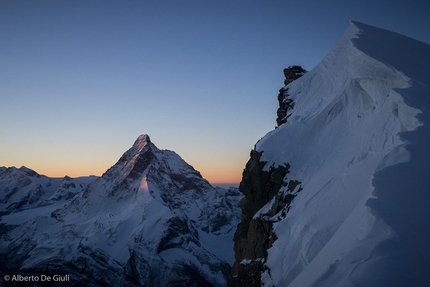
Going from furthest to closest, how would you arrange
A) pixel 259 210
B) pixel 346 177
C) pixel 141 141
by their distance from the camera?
pixel 141 141 < pixel 259 210 < pixel 346 177

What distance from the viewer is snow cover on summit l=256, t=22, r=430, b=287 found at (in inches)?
256

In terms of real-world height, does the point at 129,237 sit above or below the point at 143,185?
below

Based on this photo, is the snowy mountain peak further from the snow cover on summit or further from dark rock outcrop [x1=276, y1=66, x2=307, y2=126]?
the snow cover on summit

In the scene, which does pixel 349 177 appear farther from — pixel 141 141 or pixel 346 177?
pixel 141 141

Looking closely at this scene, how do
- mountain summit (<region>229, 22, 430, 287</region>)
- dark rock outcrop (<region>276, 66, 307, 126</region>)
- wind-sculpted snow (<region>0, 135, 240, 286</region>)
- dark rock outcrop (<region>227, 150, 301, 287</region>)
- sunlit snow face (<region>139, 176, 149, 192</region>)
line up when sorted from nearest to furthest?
mountain summit (<region>229, 22, 430, 287</region>)
dark rock outcrop (<region>227, 150, 301, 287</region>)
dark rock outcrop (<region>276, 66, 307, 126</region>)
wind-sculpted snow (<region>0, 135, 240, 286</region>)
sunlit snow face (<region>139, 176, 149, 192</region>)

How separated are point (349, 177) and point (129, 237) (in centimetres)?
9056

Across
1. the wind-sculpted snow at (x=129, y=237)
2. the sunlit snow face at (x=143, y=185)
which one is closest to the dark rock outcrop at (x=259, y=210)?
the wind-sculpted snow at (x=129, y=237)

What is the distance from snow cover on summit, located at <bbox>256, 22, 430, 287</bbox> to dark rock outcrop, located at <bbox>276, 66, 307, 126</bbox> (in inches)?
57.0

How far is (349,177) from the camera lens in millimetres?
13367

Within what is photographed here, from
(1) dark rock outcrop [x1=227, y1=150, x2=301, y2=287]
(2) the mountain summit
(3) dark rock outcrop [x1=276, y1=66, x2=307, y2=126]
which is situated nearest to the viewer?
(2) the mountain summit

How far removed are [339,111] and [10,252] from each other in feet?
423

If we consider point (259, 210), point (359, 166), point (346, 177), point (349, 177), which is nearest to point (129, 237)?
point (259, 210)

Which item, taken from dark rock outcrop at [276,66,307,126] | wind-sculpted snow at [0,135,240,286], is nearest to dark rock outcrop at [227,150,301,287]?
dark rock outcrop at [276,66,307,126]

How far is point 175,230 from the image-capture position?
95.9 metres
